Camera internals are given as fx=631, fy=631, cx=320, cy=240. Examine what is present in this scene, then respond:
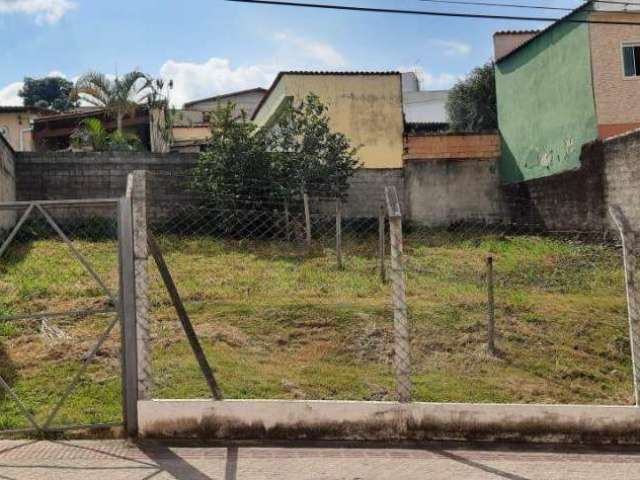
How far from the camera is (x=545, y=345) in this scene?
6.70m

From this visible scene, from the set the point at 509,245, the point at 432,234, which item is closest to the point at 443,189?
the point at 432,234

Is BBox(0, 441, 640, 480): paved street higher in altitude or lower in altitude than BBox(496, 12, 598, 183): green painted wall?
lower

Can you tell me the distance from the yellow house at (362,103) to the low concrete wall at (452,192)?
4.84 feet

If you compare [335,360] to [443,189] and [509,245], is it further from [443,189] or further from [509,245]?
[443,189]

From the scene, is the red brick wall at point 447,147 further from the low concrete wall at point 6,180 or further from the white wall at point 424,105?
the white wall at point 424,105

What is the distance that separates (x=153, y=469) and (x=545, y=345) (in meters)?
4.51

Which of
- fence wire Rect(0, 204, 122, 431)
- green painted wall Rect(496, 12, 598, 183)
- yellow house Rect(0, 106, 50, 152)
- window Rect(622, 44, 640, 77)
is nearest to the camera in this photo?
fence wire Rect(0, 204, 122, 431)

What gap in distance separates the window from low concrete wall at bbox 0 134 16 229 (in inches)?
510

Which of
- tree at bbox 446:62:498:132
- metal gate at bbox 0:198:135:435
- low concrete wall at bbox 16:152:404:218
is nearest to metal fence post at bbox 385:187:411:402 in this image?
metal gate at bbox 0:198:135:435

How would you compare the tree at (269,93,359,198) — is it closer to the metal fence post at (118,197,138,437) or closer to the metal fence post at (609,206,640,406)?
the metal fence post at (118,197,138,437)

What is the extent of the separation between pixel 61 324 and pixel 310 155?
7221mm

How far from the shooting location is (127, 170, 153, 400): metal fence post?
A: 4160 millimetres

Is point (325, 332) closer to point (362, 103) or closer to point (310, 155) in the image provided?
point (310, 155)

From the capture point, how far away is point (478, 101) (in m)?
21.9
